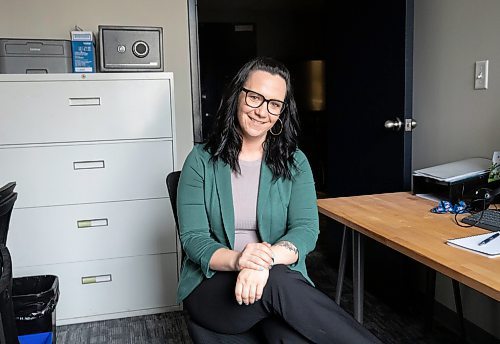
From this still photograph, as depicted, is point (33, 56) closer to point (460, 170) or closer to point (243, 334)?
point (243, 334)

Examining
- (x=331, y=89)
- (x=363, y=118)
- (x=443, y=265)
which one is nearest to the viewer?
(x=443, y=265)

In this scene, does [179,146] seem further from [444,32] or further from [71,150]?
[444,32]

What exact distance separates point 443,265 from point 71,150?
1859mm

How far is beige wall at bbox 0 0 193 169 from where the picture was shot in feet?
8.45

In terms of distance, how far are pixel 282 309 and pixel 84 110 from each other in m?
1.61

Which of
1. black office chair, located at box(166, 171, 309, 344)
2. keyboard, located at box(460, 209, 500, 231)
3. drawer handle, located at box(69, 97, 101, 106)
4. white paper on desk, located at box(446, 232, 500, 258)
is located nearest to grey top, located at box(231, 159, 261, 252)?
black office chair, located at box(166, 171, 309, 344)

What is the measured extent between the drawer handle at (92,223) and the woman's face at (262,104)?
1.25m

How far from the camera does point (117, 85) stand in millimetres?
2385

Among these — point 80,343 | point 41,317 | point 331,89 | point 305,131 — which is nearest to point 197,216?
point 41,317

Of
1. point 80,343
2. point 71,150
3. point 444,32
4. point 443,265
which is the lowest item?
point 80,343

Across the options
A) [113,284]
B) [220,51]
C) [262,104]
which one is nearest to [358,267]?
[262,104]

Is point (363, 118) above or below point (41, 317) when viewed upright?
above

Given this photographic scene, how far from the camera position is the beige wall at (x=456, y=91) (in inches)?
76.9

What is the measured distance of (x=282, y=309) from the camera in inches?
47.7
